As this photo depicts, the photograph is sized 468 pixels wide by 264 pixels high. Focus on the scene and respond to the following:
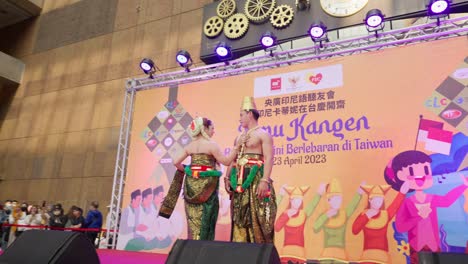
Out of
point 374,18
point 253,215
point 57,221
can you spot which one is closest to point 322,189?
point 253,215

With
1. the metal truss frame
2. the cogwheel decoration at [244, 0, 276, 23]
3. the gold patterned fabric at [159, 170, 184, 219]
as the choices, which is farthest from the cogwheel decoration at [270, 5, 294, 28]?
the gold patterned fabric at [159, 170, 184, 219]

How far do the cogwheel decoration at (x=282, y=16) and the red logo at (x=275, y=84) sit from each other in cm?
175

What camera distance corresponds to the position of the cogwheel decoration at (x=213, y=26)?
7426 mm

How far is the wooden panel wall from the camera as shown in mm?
8867

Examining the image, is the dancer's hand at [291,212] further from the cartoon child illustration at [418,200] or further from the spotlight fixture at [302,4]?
the spotlight fixture at [302,4]

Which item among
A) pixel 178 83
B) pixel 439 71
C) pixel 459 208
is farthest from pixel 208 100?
pixel 459 208

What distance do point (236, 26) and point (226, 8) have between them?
1.76ft

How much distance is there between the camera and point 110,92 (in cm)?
941

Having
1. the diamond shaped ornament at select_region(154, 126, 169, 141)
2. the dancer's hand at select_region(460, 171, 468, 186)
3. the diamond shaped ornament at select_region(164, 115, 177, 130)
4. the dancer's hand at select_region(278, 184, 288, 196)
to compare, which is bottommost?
the dancer's hand at select_region(278, 184, 288, 196)

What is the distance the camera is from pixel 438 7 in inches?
174

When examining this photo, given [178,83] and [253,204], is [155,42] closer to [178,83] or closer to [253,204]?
[178,83]

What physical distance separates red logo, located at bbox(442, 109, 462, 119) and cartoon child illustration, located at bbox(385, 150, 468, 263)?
0.52m

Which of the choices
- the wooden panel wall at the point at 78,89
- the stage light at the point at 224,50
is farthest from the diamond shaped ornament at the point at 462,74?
the wooden panel wall at the point at 78,89

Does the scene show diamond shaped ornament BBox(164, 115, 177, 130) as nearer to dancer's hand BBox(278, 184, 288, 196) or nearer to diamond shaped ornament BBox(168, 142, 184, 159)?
diamond shaped ornament BBox(168, 142, 184, 159)
